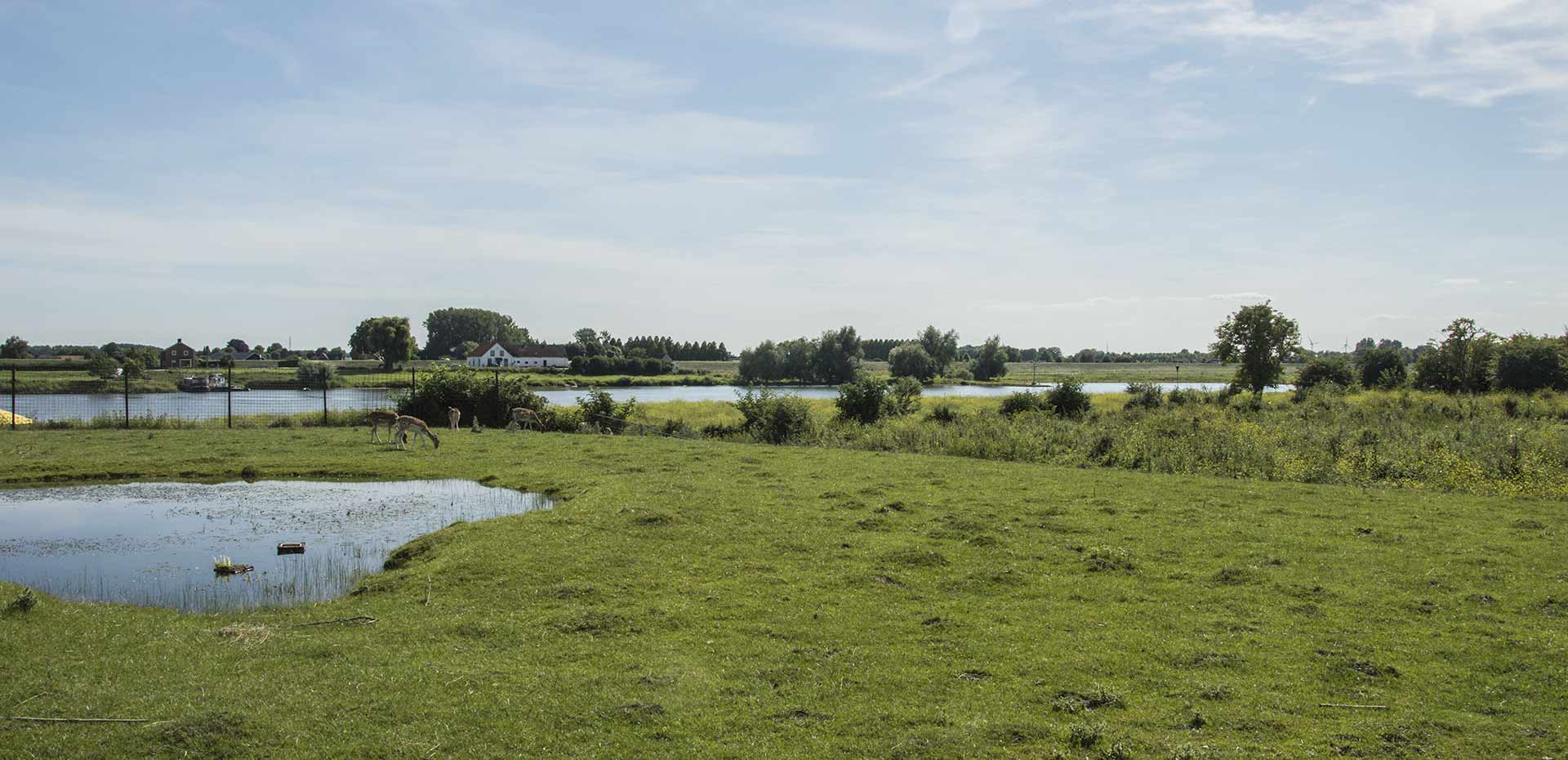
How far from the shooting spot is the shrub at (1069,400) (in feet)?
105

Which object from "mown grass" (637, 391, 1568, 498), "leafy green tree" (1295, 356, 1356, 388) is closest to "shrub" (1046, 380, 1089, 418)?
"mown grass" (637, 391, 1568, 498)

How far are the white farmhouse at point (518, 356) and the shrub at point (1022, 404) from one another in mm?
94943

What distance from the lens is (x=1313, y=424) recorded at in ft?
82.0

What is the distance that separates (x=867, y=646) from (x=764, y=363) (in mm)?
98800

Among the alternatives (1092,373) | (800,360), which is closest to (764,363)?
(800,360)

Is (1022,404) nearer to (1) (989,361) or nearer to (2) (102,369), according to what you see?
(2) (102,369)

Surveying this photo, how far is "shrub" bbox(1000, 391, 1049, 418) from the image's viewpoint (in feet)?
106

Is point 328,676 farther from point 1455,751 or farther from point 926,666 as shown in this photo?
point 1455,751

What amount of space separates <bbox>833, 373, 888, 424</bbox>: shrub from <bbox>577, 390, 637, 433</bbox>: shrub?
7854mm

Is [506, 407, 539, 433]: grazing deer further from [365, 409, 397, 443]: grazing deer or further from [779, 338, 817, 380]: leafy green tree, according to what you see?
[779, 338, 817, 380]: leafy green tree

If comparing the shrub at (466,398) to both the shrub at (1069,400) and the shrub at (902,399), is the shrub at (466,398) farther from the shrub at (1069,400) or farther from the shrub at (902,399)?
the shrub at (1069,400)

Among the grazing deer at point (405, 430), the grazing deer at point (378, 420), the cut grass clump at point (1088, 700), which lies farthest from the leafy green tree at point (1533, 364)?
the grazing deer at point (378, 420)

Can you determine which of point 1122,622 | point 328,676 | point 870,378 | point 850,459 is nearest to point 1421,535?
point 1122,622

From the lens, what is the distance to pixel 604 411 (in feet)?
100
